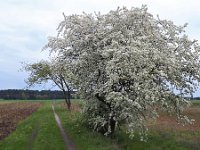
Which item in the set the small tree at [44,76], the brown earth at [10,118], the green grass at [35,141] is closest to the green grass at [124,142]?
the green grass at [35,141]

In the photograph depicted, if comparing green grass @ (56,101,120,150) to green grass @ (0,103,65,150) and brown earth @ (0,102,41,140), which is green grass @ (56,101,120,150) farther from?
brown earth @ (0,102,41,140)

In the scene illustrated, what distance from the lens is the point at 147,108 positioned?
1335 inches

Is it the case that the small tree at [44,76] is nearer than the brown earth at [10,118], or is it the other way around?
the brown earth at [10,118]

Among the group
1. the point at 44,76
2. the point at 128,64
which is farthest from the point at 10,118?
the point at 128,64

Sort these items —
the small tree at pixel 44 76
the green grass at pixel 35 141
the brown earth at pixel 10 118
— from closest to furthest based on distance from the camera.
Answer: the green grass at pixel 35 141 → the brown earth at pixel 10 118 → the small tree at pixel 44 76

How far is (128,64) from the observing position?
3259cm

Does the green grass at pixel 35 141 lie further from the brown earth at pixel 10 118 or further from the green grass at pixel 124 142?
the brown earth at pixel 10 118

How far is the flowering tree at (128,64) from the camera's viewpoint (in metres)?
32.6

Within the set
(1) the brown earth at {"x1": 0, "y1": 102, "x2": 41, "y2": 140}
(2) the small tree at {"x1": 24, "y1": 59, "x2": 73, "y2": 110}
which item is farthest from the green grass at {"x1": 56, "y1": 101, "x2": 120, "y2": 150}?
(2) the small tree at {"x1": 24, "y1": 59, "x2": 73, "y2": 110}

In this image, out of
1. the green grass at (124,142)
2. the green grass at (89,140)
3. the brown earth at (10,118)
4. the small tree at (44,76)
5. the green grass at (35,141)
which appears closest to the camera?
the green grass at (89,140)

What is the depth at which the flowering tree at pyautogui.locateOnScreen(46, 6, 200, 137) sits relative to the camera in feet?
107

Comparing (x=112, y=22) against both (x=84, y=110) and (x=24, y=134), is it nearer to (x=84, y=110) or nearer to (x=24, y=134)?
(x=84, y=110)

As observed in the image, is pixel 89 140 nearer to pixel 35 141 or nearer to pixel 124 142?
pixel 124 142

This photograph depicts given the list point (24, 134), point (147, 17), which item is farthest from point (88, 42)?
point (24, 134)
